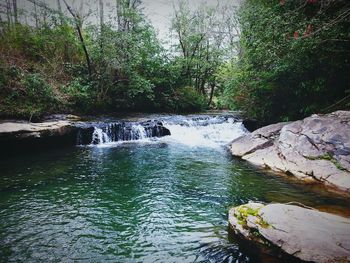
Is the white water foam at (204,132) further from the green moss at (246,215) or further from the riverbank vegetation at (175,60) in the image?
the green moss at (246,215)

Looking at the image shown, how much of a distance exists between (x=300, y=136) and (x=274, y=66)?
3943mm

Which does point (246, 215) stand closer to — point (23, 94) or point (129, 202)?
point (129, 202)

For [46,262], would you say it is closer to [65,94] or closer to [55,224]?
[55,224]

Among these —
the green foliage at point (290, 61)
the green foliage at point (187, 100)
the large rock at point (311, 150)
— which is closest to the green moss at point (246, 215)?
the large rock at point (311, 150)

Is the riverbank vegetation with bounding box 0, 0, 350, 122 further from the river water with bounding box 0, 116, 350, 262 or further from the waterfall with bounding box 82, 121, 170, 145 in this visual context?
Result: the river water with bounding box 0, 116, 350, 262

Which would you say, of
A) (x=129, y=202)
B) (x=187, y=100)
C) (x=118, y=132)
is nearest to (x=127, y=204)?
(x=129, y=202)

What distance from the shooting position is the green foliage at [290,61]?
962 cm

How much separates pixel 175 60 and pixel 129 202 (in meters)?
18.3

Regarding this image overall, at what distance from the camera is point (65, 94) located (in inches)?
610

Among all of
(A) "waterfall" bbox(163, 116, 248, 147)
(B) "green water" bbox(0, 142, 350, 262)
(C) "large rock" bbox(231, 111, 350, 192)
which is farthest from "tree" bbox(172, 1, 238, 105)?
(B) "green water" bbox(0, 142, 350, 262)

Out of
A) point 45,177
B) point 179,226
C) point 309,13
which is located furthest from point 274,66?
point 45,177

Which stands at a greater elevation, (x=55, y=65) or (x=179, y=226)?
(x=55, y=65)

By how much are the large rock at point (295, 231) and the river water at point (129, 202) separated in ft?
1.25

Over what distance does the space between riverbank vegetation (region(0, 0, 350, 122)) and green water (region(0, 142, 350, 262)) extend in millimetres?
4100
